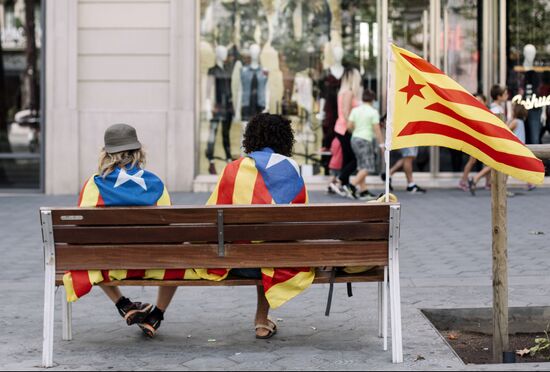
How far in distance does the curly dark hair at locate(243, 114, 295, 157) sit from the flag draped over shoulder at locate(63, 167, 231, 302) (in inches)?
24.4

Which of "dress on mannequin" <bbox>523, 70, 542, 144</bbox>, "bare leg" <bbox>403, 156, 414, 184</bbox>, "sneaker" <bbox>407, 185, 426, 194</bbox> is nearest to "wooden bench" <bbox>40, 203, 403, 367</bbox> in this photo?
"bare leg" <bbox>403, 156, 414, 184</bbox>

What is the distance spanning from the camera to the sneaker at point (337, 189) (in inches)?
605

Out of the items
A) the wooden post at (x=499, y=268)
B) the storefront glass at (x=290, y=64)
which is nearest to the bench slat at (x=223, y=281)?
the wooden post at (x=499, y=268)

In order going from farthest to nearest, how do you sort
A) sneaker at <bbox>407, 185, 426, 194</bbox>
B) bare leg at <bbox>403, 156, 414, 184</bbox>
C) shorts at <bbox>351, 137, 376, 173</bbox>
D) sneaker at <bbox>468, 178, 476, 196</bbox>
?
sneaker at <bbox>407, 185, 426, 194</bbox>, bare leg at <bbox>403, 156, 414, 184</bbox>, sneaker at <bbox>468, 178, 476, 196</bbox>, shorts at <bbox>351, 137, 376, 173</bbox>

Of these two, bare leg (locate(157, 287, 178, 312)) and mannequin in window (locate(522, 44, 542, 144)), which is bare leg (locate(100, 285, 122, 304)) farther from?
mannequin in window (locate(522, 44, 542, 144))

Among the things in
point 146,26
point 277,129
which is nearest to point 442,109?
point 277,129

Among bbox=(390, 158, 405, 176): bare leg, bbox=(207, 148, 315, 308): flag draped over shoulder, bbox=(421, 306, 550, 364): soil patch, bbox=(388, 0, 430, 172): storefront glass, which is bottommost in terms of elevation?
bbox=(421, 306, 550, 364): soil patch

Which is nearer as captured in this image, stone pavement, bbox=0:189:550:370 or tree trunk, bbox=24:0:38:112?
stone pavement, bbox=0:189:550:370

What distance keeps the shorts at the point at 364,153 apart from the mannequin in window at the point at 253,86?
7.51ft

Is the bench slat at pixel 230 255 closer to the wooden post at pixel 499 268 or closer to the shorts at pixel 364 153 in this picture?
the wooden post at pixel 499 268

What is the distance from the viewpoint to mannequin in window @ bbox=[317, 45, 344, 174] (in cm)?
1673

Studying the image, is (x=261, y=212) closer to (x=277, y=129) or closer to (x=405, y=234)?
(x=277, y=129)

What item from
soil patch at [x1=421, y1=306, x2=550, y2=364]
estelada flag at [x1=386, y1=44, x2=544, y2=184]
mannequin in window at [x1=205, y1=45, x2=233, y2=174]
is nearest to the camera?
estelada flag at [x1=386, y1=44, x2=544, y2=184]

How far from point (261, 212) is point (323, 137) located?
36.8 feet
